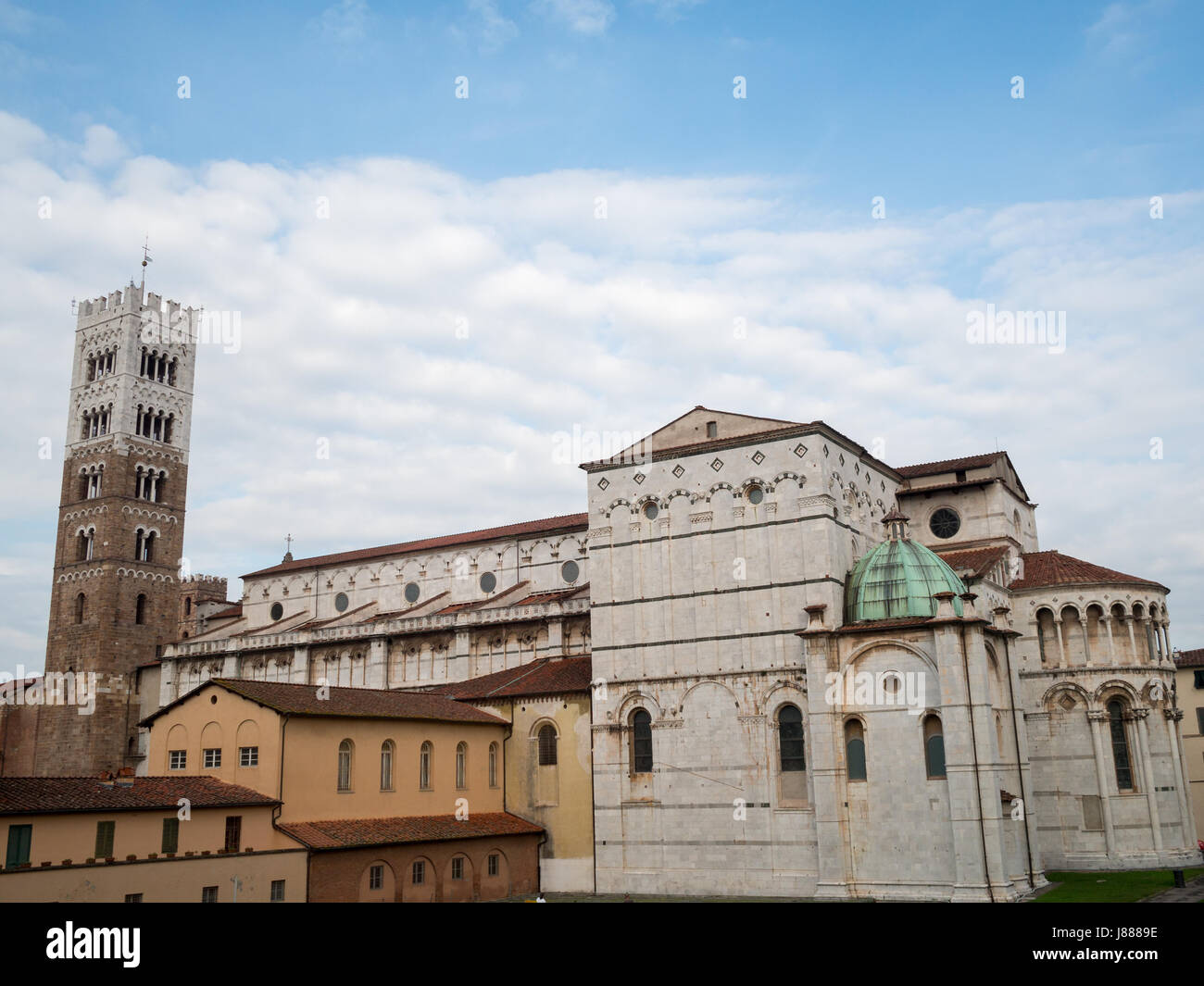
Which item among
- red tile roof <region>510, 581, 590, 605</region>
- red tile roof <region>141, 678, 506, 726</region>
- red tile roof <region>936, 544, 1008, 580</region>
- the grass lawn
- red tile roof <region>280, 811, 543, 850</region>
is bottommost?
the grass lawn

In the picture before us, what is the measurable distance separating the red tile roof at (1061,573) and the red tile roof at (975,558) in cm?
172

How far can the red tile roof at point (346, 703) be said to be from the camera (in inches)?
1323

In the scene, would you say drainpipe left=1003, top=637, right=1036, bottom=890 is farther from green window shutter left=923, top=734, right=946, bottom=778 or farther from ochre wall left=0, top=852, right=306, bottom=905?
ochre wall left=0, top=852, right=306, bottom=905

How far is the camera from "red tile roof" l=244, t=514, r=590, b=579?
58.0 meters

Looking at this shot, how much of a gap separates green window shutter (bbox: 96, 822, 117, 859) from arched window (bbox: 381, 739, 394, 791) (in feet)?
34.3

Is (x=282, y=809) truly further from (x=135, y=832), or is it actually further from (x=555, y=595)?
(x=555, y=595)

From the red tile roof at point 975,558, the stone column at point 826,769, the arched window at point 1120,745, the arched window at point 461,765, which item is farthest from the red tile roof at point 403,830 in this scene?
the arched window at point 1120,745

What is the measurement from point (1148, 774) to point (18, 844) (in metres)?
37.6

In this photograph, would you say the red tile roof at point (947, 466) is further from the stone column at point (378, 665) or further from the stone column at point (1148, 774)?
the stone column at point (378, 665)

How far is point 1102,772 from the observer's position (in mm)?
39719

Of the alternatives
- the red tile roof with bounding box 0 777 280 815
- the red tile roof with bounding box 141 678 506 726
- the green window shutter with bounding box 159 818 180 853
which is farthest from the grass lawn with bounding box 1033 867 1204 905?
the green window shutter with bounding box 159 818 180 853

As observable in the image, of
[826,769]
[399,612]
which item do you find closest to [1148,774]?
[826,769]
